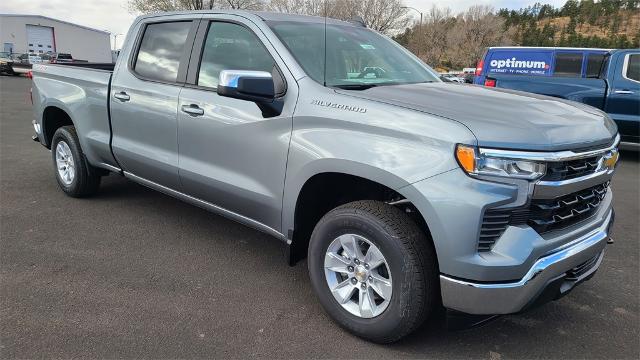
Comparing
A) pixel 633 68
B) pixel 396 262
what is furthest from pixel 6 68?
pixel 396 262

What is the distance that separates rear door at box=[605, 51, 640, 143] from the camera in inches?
332

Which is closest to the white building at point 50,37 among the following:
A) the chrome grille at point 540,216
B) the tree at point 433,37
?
the tree at point 433,37

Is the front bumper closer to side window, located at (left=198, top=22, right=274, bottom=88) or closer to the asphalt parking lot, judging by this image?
the asphalt parking lot

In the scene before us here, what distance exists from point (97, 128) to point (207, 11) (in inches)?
65.2

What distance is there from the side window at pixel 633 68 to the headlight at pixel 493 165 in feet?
25.5

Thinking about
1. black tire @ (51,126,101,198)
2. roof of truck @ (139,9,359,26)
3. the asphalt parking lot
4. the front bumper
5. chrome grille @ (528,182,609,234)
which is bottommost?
the front bumper

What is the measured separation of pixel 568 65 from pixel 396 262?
8.60m

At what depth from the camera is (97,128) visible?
182 inches

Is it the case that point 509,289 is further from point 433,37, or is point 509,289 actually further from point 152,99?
point 433,37

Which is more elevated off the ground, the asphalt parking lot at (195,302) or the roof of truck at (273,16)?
the roof of truck at (273,16)

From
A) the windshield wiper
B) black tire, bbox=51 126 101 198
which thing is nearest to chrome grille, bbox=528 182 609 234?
the windshield wiper

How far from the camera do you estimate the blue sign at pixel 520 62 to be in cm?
994

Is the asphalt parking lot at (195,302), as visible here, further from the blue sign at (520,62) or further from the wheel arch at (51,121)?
the blue sign at (520,62)

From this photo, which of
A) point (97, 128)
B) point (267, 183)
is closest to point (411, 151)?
point (267, 183)
